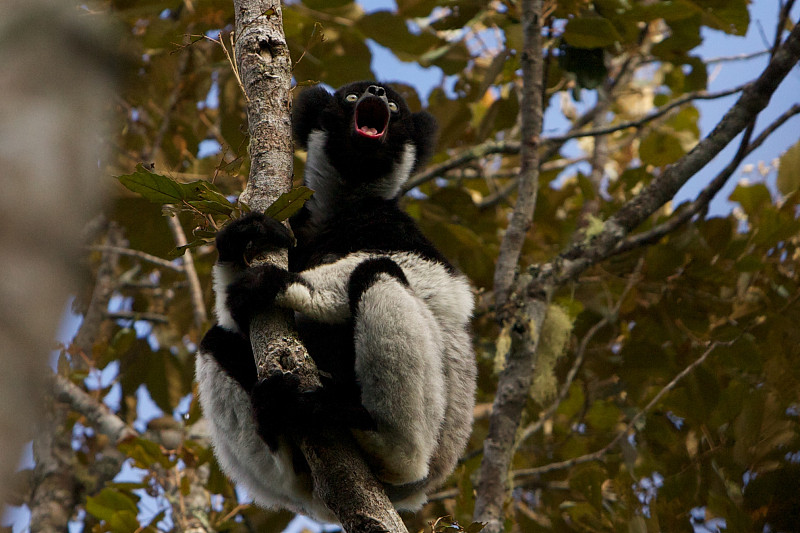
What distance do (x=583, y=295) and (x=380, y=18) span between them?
265 cm

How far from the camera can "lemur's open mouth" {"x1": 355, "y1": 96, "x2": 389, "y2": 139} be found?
4.61 metres

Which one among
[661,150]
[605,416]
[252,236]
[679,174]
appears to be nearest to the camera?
[252,236]

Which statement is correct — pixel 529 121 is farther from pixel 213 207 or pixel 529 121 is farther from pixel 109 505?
pixel 109 505

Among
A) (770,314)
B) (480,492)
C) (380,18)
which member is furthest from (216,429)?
(770,314)

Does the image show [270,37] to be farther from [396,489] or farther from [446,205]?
[446,205]

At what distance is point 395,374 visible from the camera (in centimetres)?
323

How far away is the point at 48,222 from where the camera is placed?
95cm

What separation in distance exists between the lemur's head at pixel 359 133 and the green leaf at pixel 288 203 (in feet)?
4.87

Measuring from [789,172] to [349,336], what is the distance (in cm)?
404

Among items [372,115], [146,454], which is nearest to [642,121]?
[372,115]

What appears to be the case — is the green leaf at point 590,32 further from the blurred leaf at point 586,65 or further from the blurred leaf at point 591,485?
the blurred leaf at point 591,485

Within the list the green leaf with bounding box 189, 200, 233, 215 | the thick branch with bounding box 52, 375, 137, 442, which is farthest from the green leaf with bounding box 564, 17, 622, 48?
the thick branch with bounding box 52, 375, 137, 442

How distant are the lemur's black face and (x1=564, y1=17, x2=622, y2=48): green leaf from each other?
1301mm

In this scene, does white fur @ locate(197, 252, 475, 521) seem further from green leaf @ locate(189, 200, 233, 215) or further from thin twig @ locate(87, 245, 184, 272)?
thin twig @ locate(87, 245, 184, 272)
